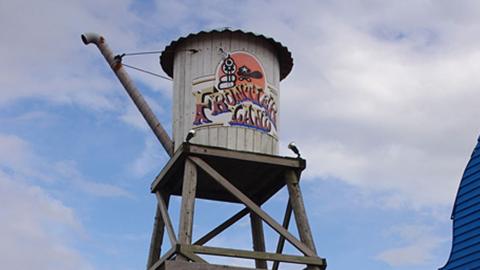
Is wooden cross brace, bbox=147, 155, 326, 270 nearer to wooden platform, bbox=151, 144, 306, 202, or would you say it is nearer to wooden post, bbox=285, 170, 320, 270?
wooden post, bbox=285, 170, 320, 270

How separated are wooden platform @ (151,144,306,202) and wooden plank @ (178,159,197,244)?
0.26m

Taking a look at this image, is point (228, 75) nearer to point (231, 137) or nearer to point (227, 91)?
point (227, 91)

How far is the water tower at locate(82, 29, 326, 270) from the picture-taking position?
12836 millimetres

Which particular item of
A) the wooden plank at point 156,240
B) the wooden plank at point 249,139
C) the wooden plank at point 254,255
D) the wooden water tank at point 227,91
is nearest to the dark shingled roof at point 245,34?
the wooden water tank at point 227,91

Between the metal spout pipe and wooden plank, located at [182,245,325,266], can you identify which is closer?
wooden plank, located at [182,245,325,266]

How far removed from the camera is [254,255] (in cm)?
1239

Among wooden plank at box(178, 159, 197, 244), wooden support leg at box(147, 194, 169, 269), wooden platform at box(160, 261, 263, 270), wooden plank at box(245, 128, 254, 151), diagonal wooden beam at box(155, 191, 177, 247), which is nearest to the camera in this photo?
wooden platform at box(160, 261, 263, 270)

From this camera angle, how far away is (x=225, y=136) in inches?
515

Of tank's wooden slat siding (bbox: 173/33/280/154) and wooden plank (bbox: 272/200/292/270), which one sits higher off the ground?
tank's wooden slat siding (bbox: 173/33/280/154)

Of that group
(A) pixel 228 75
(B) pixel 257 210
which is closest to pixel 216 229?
(B) pixel 257 210

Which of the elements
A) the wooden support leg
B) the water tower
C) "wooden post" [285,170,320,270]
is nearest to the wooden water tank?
the water tower

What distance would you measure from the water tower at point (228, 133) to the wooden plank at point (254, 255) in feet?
0.05

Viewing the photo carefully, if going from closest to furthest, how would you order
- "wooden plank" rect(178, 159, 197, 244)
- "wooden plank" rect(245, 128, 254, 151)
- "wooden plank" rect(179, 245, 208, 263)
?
"wooden plank" rect(179, 245, 208, 263), "wooden plank" rect(178, 159, 197, 244), "wooden plank" rect(245, 128, 254, 151)

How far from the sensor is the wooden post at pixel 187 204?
12117 millimetres
